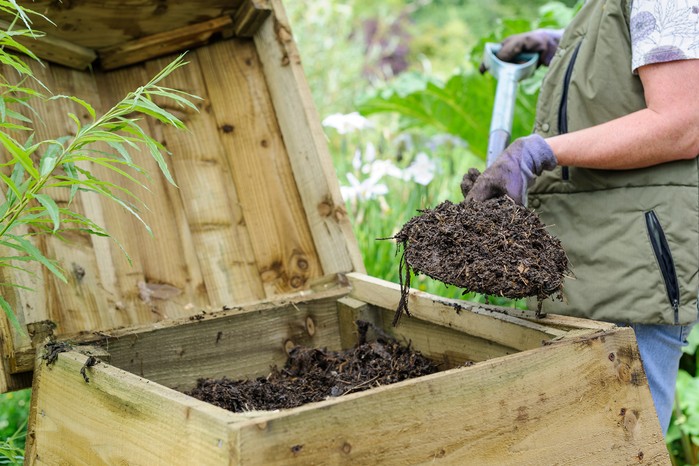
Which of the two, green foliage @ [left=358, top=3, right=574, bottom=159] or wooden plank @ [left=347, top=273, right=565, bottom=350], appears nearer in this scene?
wooden plank @ [left=347, top=273, right=565, bottom=350]

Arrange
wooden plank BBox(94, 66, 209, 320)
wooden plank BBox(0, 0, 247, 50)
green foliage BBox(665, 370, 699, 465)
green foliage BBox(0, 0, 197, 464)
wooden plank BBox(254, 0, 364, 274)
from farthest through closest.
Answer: green foliage BBox(665, 370, 699, 465)
wooden plank BBox(254, 0, 364, 274)
wooden plank BBox(94, 66, 209, 320)
wooden plank BBox(0, 0, 247, 50)
green foliage BBox(0, 0, 197, 464)

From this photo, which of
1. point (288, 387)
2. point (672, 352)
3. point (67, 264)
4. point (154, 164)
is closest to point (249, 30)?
point (154, 164)

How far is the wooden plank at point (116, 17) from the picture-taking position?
79.0 inches

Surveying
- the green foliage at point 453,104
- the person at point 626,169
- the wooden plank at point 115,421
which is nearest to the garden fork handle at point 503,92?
the person at point 626,169

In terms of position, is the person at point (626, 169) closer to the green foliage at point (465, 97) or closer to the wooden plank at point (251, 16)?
the wooden plank at point (251, 16)

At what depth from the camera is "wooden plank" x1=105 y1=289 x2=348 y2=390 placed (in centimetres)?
183

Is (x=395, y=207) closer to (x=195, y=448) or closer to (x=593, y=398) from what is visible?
(x=593, y=398)

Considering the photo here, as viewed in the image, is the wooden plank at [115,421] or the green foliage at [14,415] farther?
the green foliage at [14,415]

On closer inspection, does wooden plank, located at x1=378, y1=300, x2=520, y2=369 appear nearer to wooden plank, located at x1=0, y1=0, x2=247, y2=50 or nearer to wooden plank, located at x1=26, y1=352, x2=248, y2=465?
wooden plank, located at x1=26, y1=352, x2=248, y2=465

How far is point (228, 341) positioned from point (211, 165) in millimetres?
617

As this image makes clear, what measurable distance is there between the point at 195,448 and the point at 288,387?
1.89ft

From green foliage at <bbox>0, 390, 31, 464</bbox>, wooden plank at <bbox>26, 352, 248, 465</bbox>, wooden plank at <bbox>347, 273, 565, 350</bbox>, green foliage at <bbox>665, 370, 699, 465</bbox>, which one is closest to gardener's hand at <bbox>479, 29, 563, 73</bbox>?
wooden plank at <bbox>347, 273, 565, 350</bbox>

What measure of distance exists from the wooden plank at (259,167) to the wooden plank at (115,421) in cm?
82

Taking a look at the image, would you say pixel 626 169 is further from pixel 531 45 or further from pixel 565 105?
pixel 531 45
